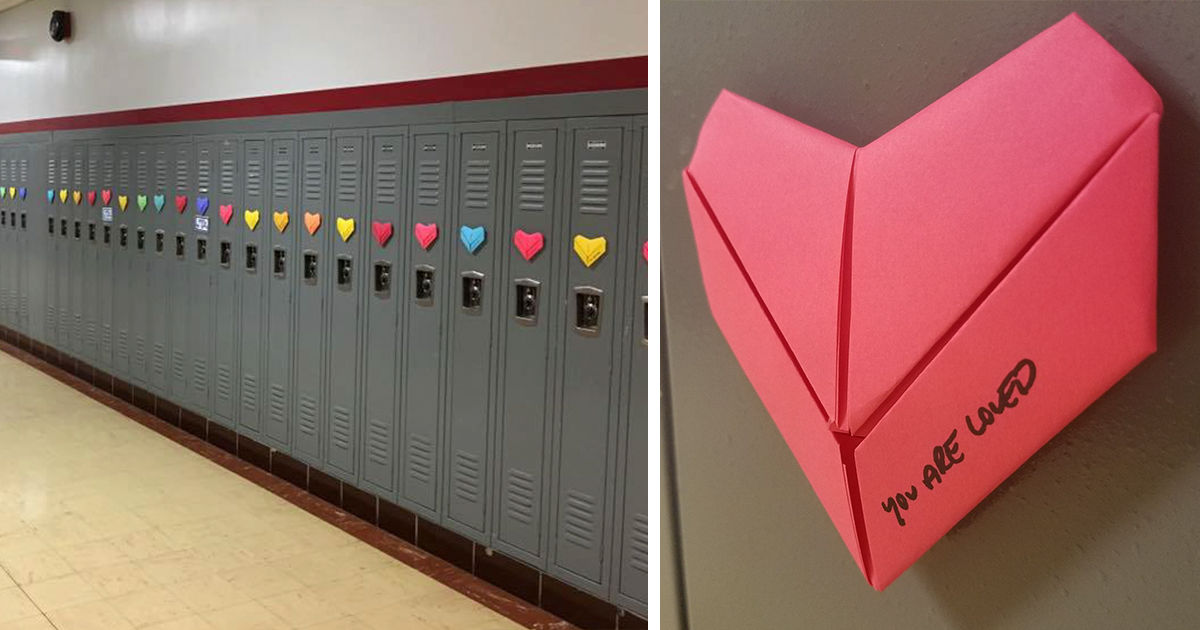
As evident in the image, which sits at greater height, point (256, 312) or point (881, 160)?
point (881, 160)

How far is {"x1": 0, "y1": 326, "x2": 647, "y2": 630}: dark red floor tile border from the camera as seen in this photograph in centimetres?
Answer: 363

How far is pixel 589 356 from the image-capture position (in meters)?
3.50

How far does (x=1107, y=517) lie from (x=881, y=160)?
30 cm

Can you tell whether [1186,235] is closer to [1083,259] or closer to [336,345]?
[1083,259]

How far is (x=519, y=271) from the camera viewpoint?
12.2ft

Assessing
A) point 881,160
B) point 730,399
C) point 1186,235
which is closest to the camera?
point 1186,235

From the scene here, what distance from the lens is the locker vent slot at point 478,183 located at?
3850mm

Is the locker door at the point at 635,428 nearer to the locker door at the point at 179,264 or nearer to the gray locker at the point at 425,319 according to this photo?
the gray locker at the point at 425,319

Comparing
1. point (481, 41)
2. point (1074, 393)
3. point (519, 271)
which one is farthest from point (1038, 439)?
point (481, 41)

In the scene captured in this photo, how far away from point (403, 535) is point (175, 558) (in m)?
0.91

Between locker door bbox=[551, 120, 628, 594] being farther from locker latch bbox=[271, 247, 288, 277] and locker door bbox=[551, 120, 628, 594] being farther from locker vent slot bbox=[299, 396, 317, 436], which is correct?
locker latch bbox=[271, 247, 288, 277]

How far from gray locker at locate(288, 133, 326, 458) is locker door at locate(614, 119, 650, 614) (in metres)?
1.96

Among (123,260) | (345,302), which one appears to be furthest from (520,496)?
(123,260)

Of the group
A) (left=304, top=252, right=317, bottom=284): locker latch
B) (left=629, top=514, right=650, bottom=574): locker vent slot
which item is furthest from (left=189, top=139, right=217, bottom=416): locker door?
(left=629, top=514, right=650, bottom=574): locker vent slot
